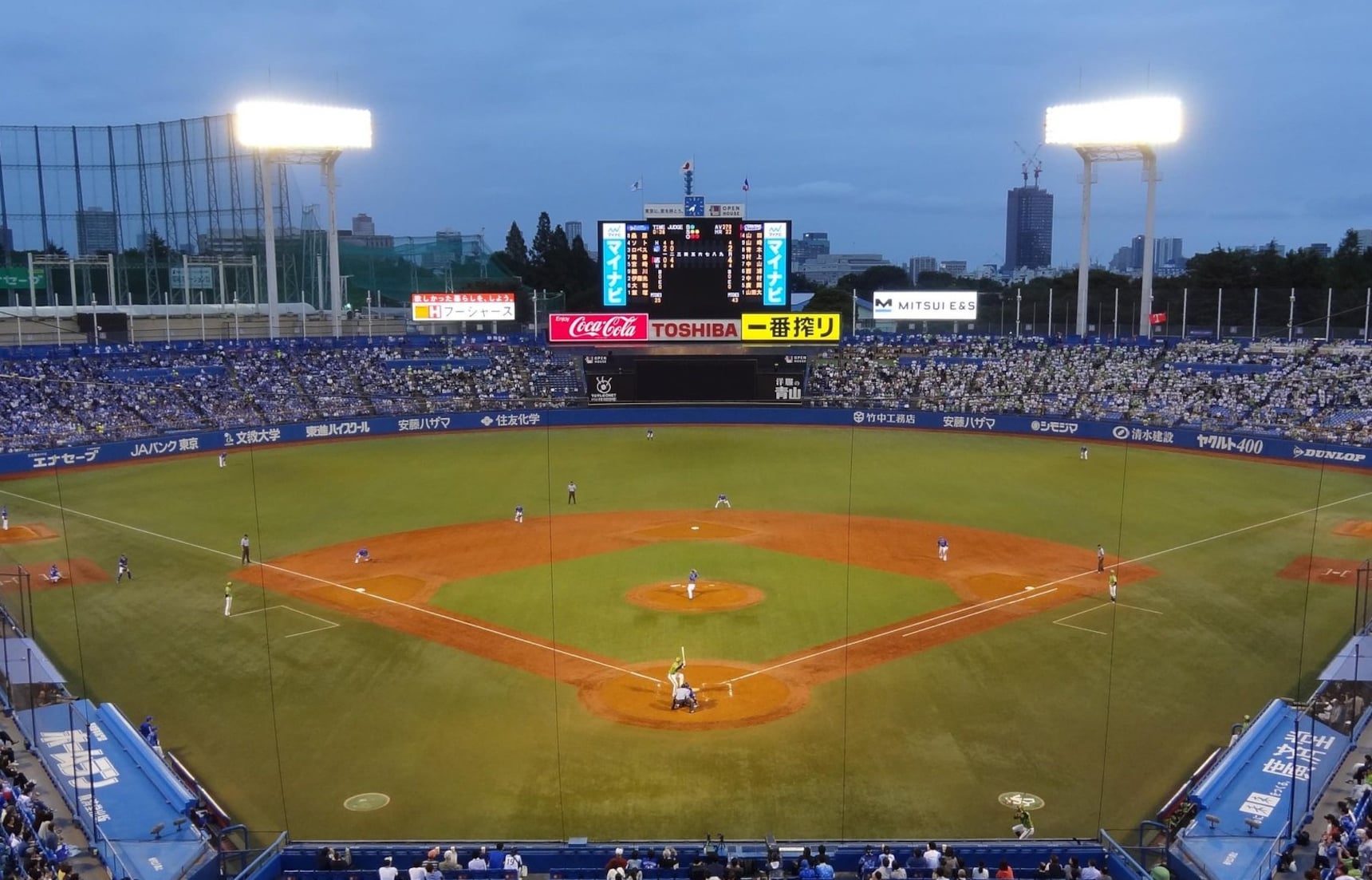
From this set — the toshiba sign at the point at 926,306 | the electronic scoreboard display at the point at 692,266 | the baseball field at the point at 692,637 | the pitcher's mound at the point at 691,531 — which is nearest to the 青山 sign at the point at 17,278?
the baseball field at the point at 692,637

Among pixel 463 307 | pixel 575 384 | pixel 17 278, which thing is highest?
pixel 17 278

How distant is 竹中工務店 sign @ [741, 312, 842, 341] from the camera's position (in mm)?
66688

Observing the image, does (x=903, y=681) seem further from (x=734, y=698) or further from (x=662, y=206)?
(x=662, y=206)

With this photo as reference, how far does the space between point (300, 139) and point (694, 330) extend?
115 feet

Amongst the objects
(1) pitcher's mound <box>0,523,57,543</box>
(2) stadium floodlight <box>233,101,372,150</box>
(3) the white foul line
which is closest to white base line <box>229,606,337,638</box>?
(3) the white foul line

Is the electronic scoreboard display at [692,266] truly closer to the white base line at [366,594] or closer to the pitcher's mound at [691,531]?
the pitcher's mound at [691,531]

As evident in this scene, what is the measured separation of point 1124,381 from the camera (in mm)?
67688

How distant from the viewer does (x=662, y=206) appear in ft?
215

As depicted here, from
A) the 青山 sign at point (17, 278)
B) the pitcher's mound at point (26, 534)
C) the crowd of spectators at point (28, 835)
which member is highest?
the 青山 sign at point (17, 278)

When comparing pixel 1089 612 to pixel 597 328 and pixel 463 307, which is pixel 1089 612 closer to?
pixel 597 328

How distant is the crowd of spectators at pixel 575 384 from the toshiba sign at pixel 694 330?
33.0 ft

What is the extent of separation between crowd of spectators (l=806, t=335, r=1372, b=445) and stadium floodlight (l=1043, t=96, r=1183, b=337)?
6015mm

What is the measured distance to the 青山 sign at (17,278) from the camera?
76500mm

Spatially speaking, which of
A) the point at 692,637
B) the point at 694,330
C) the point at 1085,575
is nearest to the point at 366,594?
the point at 692,637
